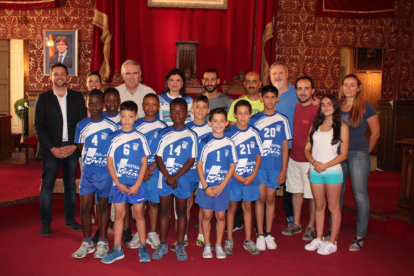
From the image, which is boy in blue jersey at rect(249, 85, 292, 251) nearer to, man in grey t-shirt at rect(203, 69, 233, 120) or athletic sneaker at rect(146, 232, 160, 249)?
man in grey t-shirt at rect(203, 69, 233, 120)

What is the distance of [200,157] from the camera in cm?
260

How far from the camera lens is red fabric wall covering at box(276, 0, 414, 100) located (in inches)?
250

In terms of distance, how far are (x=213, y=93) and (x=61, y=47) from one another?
14.0 ft

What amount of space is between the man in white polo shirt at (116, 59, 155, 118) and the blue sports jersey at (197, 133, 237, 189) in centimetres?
96

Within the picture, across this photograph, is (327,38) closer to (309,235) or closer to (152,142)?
(309,235)

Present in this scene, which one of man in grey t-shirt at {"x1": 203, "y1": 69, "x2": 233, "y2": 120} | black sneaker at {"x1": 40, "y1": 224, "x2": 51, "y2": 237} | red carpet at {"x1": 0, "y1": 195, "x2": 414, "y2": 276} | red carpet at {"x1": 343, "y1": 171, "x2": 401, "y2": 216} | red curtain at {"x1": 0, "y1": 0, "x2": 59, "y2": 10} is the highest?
red curtain at {"x1": 0, "y1": 0, "x2": 59, "y2": 10}

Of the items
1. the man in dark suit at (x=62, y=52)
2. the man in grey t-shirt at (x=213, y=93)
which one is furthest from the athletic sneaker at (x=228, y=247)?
the man in dark suit at (x=62, y=52)

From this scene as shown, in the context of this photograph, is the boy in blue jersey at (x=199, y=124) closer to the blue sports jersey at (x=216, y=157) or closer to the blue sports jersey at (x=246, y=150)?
the blue sports jersey at (x=216, y=157)

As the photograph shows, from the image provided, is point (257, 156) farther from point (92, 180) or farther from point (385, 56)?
point (385, 56)

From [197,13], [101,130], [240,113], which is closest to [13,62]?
[197,13]

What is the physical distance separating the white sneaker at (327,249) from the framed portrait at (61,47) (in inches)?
211

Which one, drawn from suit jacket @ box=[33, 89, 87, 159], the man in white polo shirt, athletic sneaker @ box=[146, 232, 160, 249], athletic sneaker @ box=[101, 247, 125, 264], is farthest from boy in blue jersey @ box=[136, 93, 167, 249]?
suit jacket @ box=[33, 89, 87, 159]

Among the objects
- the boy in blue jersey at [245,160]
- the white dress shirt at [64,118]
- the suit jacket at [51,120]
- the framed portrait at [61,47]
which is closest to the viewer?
the boy in blue jersey at [245,160]

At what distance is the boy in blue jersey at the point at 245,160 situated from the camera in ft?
8.86
